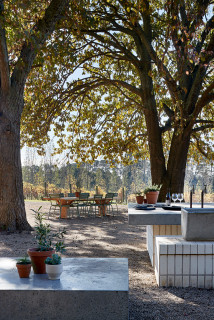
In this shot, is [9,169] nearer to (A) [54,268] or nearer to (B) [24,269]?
(B) [24,269]

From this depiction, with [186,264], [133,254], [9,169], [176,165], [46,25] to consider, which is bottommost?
[133,254]

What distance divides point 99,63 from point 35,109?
3.56 meters

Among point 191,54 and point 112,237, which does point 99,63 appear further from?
point 191,54

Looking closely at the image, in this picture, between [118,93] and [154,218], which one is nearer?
[154,218]

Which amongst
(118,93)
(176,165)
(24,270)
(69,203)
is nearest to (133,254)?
(24,270)

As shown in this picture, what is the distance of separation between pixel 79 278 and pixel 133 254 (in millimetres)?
3542

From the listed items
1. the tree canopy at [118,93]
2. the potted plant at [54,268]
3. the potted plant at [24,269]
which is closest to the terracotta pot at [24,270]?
the potted plant at [24,269]

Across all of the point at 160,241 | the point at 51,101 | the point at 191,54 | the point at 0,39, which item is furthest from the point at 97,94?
the point at 160,241

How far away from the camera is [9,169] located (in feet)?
28.6

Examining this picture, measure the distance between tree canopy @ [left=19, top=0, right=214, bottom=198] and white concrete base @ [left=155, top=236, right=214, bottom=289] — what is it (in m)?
4.49

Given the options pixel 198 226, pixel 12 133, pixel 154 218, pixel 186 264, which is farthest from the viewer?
pixel 12 133

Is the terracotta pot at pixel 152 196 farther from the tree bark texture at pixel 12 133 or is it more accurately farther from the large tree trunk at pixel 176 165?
the large tree trunk at pixel 176 165

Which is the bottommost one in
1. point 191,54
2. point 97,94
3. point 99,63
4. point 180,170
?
point 180,170

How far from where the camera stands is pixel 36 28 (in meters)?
8.35
